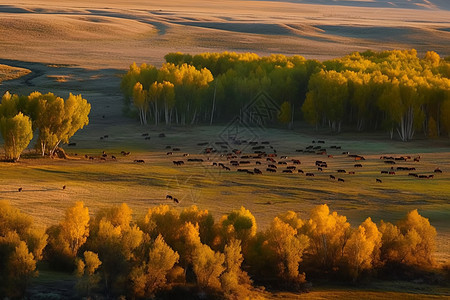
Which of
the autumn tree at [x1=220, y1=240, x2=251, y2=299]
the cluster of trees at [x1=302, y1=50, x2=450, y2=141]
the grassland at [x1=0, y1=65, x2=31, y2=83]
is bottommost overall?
the grassland at [x1=0, y1=65, x2=31, y2=83]

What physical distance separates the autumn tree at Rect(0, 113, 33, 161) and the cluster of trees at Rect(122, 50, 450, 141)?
116 ft

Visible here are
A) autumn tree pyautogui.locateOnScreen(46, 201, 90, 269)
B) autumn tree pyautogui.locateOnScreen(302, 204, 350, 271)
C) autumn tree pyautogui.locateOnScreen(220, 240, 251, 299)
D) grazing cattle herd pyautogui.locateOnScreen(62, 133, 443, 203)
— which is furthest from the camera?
grazing cattle herd pyautogui.locateOnScreen(62, 133, 443, 203)

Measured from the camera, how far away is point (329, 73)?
105688mm

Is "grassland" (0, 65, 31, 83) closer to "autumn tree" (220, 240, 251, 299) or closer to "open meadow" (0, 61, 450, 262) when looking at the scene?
"open meadow" (0, 61, 450, 262)

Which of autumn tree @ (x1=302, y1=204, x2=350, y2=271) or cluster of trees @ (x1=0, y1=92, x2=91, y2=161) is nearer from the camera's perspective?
autumn tree @ (x1=302, y1=204, x2=350, y2=271)

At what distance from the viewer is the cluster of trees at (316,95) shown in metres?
96.6

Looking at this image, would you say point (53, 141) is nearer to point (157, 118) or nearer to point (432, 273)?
point (157, 118)

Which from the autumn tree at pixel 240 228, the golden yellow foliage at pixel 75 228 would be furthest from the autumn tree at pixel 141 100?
the golden yellow foliage at pixel 75 228

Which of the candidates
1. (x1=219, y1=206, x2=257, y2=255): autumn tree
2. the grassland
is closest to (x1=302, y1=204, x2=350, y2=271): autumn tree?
(x1=219, y1=206, x2=257, y2=255): autumn tree

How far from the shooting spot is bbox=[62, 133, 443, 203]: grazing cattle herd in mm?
69562

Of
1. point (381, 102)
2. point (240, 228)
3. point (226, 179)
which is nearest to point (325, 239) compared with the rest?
point (240, 228)

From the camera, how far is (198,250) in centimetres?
3856

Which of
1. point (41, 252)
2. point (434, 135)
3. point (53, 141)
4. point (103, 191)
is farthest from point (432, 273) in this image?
point (434, 135)

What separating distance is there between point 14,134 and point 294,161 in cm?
2494
